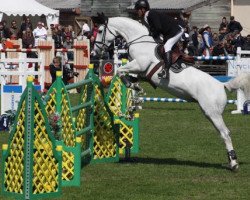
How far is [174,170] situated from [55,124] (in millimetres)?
2670

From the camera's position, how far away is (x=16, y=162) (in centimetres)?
1266

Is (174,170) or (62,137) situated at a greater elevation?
(62,137)

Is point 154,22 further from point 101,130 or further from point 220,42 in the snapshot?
point 220,42

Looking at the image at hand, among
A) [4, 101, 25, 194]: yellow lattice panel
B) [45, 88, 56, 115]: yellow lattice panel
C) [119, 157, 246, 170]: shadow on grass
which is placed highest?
[45, 88, 56, 115]: yellow lattice panel

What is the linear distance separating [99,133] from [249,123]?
310 inches

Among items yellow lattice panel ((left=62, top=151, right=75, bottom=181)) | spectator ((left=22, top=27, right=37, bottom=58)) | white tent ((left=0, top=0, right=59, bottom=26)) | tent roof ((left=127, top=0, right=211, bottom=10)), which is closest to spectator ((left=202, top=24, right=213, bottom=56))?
white tent ((left=0, top=0, right=59, bottom=26))

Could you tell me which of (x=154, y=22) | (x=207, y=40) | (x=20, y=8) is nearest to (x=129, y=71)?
(x=154, y=22)

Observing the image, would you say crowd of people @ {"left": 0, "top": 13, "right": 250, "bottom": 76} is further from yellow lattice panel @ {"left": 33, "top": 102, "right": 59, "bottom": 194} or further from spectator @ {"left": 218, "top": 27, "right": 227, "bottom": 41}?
yellow lattice panel @ {"left": 33, "top": 102, "right": 59, "bottom": 194}

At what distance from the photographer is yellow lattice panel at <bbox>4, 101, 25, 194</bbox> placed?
12.5m

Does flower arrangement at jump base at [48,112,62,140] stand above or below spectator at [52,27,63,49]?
above

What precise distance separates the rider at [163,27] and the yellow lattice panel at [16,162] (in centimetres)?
434

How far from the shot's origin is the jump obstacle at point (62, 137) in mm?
12469

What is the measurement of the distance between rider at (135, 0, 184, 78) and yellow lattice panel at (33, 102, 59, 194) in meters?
4.13

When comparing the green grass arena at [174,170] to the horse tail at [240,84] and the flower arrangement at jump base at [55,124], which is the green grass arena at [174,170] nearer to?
the flower arrangement at jump base at [55,124]
